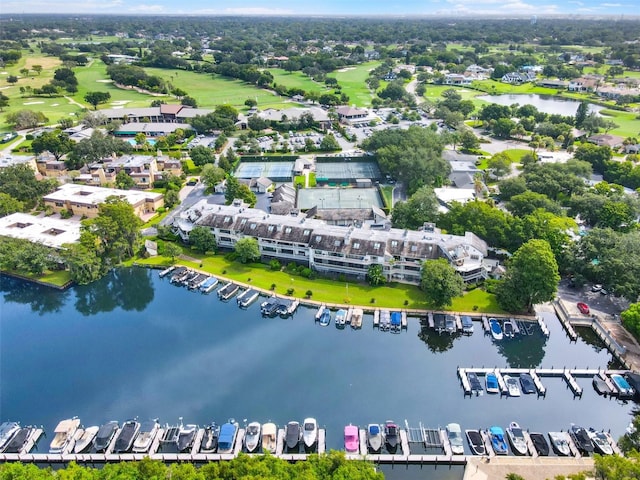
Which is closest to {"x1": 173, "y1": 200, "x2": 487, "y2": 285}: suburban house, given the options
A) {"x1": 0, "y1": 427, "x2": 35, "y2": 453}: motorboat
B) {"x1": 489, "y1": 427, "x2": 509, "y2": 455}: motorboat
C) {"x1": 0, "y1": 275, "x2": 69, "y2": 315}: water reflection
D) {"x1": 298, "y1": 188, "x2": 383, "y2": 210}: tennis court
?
{"x1": 298, "y1": 188, "x2": 383, "y2": 210}: tennis court

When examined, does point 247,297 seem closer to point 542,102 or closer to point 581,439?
point 581,439

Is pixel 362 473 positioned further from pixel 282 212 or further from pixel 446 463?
pixel 282 212

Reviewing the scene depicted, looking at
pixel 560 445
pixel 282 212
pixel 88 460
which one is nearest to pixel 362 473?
pixel 560 445

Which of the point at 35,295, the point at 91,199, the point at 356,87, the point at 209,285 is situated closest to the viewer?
the point at 209,285

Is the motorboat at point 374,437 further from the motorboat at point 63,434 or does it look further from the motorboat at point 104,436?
the motorboat at point 63,434

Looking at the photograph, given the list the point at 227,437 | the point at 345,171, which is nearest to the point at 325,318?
the point at 227,437

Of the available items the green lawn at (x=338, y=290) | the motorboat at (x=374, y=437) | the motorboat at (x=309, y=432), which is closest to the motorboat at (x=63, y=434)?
the motorboat at (x=309, y=432)

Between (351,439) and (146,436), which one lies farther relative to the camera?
(146,436)
